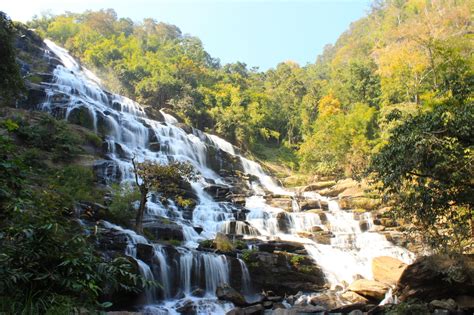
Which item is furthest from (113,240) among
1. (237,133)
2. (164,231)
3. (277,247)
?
(237,133)

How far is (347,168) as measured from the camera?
30.2 m

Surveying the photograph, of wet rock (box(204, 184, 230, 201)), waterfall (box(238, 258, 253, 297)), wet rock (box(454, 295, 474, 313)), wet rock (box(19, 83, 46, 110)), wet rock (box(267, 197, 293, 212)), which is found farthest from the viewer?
wet rock (box(19, 83, 46, 110))

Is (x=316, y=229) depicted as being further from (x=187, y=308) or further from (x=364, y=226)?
(x=187, y=308)

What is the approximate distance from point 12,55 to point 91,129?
471 inches

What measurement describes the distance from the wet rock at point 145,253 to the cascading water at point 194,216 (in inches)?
6.4

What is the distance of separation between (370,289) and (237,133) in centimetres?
2798

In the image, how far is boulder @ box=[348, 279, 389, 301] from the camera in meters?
12.3

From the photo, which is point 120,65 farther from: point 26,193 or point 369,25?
point 369,25

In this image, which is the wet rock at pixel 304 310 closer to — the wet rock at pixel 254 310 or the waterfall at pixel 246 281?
the wet rock at pixel 254 310

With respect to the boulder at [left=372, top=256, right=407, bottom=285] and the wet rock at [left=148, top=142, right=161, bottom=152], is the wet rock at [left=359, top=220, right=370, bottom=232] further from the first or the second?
the wet rock at [left=148, top=142, right=161, bottom=152]

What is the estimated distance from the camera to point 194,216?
1892 cm

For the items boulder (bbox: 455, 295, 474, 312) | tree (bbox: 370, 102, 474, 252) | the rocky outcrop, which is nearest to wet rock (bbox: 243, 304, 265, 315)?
the rocky outcrop

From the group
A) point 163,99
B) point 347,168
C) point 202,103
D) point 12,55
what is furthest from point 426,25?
point 12,55

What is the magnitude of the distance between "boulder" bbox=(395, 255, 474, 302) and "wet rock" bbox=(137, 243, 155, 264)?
8292 millimetres
